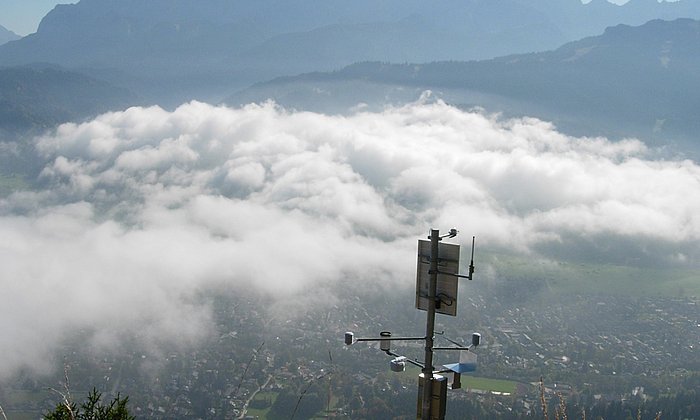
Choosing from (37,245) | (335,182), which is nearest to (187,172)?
(335,182)

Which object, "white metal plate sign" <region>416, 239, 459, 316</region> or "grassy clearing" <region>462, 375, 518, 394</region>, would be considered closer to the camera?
"white metal plate sign" <region>416, 239, 459, 316</region>

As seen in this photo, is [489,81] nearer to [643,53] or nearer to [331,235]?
[643,53]

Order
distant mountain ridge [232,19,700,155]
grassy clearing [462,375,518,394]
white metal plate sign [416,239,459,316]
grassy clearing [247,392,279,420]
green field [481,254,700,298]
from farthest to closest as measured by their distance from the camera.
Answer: distant mountain ridge [232,19,700,155], green field [481,254,700,298], grassy clearing [462,375,518,394], grassy clearing [247,392,279,420], white metal plate sign [416,239,459,316]

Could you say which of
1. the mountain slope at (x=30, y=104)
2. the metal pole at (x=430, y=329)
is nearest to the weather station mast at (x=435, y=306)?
→ the metal pole at (x=430, y=329)

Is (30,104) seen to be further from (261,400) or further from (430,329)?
(430,329)

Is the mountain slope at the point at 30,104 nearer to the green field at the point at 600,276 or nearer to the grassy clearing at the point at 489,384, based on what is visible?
the green field at the point at 600,276

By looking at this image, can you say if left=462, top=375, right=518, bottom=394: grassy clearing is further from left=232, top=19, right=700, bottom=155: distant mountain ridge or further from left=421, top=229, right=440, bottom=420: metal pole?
left=232, top=19, right=700, bottom=155: distant mountain ridge

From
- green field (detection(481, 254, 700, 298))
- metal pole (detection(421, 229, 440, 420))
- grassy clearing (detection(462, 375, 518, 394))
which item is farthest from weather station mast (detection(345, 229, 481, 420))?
green field (detection(481, 254, 700, 298))
